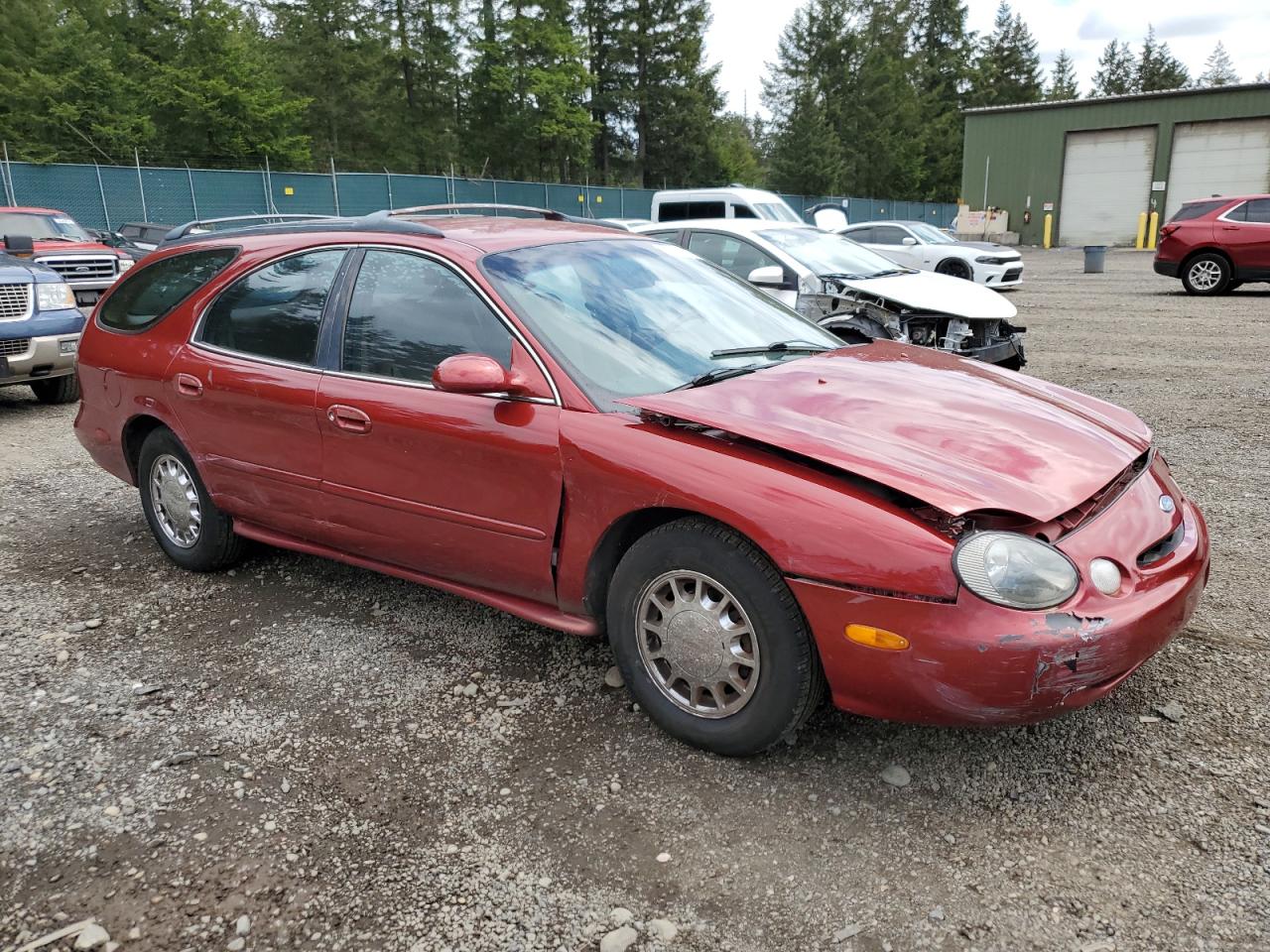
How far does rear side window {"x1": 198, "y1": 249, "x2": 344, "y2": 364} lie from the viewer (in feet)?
11.9

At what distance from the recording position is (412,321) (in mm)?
3359

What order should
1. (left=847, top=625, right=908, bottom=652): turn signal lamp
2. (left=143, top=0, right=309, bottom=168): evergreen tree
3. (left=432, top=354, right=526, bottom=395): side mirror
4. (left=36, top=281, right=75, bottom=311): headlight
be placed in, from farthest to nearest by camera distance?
(left=143, top=0, right=309, bottom=168): evergreen tree, (left=36, top=281, right=75, bottom=311): headlight, (left=432, top=354, right=526, bottom=395): side mirror, (left=847, top=625, right=908, bottom=652): turn signal lamp

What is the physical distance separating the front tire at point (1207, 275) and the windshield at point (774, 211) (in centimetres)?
687

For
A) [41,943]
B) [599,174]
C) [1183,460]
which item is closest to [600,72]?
[599,174]

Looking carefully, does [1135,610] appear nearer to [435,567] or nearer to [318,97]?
[435,567]

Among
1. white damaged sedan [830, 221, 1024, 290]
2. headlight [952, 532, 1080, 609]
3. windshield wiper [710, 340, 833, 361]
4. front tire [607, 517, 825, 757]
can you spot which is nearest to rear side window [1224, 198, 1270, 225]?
white damaged sedan [830, 221, 1024, 290]

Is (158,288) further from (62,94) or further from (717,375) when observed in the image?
(62,94)

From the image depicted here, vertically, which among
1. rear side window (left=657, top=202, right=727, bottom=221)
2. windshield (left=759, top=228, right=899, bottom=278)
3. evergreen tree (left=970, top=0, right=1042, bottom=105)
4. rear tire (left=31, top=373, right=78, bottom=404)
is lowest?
rear tire (left=31, top=373, right=78, bottom=404)

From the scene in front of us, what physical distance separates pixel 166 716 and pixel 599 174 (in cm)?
5380

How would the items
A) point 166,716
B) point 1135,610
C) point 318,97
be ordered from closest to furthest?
point 1135,610 → point 166,716 → point 318,97

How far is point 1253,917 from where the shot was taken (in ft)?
6.72

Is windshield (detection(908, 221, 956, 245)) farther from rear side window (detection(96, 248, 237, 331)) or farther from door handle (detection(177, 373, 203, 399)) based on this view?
door handle (detection(177, 373, 203, 399))

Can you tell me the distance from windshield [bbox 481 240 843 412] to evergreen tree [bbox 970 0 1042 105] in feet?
271

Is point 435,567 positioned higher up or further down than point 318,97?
further down
